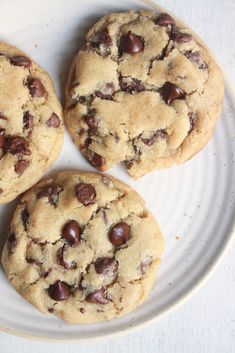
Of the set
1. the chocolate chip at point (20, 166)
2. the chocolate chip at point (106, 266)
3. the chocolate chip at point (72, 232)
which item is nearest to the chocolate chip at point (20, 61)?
the chocolate chip at point (20, 166)

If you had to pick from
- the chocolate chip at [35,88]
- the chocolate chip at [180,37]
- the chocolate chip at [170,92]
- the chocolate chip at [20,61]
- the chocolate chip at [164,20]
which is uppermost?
the chocolate chip at [164,20]

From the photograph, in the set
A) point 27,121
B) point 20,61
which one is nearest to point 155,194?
point 27,121

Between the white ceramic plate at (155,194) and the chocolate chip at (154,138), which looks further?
the white ceramic plate at (155,194)

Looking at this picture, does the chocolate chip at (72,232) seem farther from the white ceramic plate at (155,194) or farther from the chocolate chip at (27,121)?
the chocolate chip at (27,121)

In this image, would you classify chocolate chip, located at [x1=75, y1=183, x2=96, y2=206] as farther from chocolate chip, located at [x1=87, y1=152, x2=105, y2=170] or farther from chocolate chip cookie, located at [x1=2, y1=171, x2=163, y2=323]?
chocolate chip, located at [x1=87, y1=152, x2=105, y2=170]

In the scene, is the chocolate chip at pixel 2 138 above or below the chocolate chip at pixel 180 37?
below

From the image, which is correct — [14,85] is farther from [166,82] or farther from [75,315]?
[75,315]

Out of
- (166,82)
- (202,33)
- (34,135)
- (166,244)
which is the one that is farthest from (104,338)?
(202,33)
